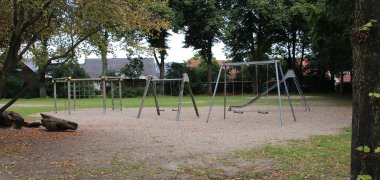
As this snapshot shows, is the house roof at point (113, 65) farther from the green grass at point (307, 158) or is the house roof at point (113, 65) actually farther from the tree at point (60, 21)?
the green grass at point (307, 158)

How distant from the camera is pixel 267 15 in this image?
4209 cm

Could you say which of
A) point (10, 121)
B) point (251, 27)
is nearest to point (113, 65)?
point (251, 27)

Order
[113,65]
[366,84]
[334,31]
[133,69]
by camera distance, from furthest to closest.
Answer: [113,65]
[133,69]
[334,31]
[366,84]

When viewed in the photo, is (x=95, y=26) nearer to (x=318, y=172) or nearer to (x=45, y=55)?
(x=45, y=55)

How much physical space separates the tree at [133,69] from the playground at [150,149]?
34.6 meters

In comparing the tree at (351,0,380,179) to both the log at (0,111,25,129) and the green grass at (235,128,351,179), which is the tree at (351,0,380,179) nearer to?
the green grass at (235,128,351,179)

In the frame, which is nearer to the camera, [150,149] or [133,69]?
[150,149]

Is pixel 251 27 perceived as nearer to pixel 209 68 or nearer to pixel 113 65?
pixel 209 68

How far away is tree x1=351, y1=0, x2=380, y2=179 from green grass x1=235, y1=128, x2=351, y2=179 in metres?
3.01

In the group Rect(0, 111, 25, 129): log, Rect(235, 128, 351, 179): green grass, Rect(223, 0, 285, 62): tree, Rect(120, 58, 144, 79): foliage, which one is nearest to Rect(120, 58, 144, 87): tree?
Rect(120, 58, 144, 79): foliage

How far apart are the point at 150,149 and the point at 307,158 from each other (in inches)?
122

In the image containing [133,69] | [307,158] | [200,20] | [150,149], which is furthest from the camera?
[133,69]

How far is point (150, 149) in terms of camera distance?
29.5 feet

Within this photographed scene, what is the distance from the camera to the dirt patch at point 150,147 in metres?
6.89
